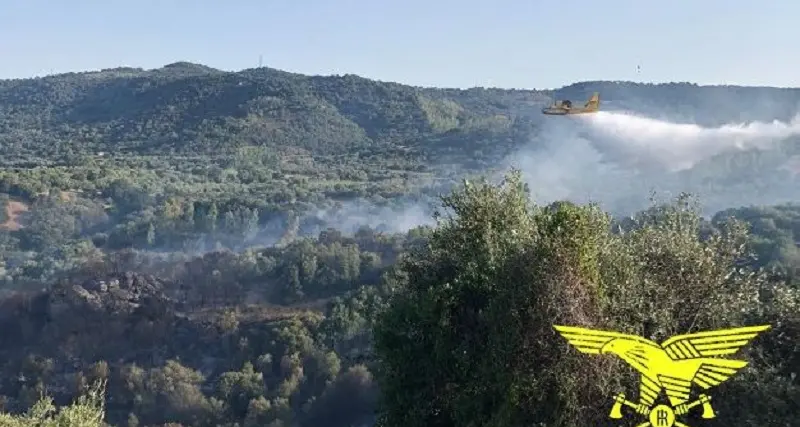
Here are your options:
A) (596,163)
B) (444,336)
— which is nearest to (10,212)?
(596,163)

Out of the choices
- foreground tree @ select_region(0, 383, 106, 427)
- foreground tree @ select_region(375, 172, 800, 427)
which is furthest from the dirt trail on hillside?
foreground tree @ select_region(375, 172, 800, 427)

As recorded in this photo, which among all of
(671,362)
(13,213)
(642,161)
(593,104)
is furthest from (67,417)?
(642,161)

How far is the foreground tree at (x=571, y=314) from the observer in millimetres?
12703

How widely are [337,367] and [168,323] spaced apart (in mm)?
23191

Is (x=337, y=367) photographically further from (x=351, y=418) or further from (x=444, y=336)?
(x=444, y=336)

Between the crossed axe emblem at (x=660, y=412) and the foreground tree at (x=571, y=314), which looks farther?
the foreground tree at (x=571, y=314)

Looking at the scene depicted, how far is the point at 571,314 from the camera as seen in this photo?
1297 centimetres

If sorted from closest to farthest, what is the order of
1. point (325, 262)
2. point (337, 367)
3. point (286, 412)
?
point (286, 412), point (337, 367), point (325, 262)

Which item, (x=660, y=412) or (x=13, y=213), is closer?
(x=660, y=412)

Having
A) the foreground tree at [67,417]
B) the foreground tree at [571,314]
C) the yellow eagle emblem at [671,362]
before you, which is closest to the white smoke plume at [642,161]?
the foreground tree at [571,314]

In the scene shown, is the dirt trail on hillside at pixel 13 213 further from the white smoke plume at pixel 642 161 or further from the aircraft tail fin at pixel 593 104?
the aircraft tail fin at pixel 593 104

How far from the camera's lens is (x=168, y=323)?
240 feet

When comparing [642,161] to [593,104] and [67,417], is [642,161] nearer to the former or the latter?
[593,104]

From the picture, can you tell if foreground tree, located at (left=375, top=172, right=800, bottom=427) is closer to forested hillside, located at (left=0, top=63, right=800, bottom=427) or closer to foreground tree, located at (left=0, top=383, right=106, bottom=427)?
forested hillside, located at (left=0, top=63, right=800, bottom=427)
